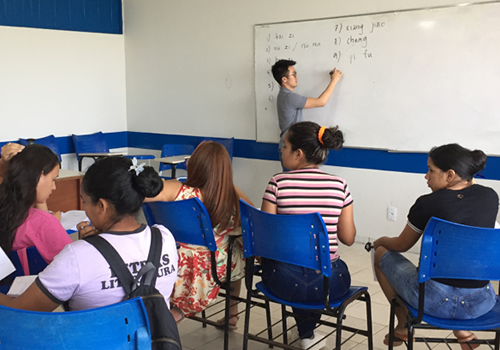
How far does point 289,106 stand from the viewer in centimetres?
477

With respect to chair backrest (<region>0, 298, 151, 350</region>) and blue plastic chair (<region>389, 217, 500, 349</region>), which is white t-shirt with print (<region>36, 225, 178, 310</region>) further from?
blue plastic chair (<region>389, 217, 500, 349</region>)

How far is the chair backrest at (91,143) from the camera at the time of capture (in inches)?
239

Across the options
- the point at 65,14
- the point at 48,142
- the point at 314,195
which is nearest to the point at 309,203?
the point at 314,195

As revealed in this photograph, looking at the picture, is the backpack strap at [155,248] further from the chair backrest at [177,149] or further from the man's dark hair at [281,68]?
the chair backrest at [177,149]

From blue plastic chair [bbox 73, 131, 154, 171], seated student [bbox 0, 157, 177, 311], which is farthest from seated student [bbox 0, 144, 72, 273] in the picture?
blue plastic chair [bbox 73, 131, 154, 171]

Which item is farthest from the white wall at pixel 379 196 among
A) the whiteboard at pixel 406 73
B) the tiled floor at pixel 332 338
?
the tiled floor at pixel 332 338

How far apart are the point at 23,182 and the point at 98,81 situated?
4.52 m

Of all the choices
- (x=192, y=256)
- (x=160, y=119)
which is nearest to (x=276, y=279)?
(x=192, y=256)

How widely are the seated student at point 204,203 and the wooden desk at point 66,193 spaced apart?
203cm

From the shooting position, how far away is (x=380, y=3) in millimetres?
4395

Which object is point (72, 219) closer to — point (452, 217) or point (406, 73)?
point (452, 217)

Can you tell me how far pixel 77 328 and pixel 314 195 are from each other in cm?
136

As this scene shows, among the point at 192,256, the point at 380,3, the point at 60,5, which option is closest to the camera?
the point at 192,256

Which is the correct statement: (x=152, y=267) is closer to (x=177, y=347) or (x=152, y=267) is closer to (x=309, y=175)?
(x=177, y=347)
